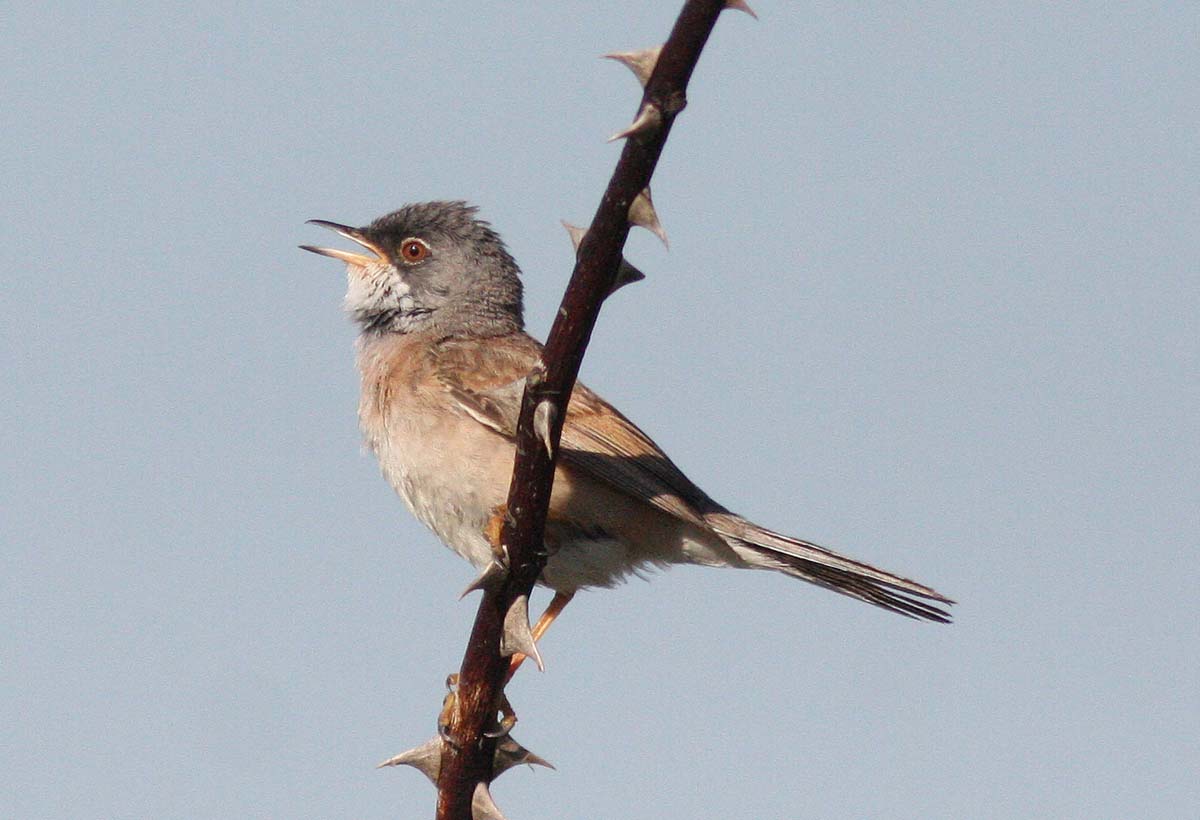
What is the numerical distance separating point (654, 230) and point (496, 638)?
154 cm

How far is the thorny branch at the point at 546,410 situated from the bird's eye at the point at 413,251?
12.8ft

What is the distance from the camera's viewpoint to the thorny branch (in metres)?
3.01

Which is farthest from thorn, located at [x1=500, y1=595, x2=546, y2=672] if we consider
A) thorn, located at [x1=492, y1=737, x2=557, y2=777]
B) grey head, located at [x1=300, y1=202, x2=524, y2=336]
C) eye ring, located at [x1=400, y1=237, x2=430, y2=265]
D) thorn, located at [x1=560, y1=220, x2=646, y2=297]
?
eye ring, located at [x1=400, y1=237, x2=430, y2=265]

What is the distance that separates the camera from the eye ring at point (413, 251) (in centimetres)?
838

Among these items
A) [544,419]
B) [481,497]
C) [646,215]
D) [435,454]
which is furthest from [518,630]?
[435,454]

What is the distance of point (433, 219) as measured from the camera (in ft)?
28.0

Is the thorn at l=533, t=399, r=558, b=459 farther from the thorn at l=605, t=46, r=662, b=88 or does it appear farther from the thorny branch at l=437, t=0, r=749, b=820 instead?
the thorn at l=605, t=46, r=662, b=88

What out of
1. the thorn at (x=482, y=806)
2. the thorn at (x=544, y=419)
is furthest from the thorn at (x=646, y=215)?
the thorn at (x=482, y=806)

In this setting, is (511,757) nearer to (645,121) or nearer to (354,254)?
(645,121)

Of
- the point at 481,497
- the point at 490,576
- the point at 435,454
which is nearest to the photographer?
the point at 490,576

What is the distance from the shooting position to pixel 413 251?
8422 mm

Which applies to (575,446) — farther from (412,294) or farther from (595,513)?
(412,294)

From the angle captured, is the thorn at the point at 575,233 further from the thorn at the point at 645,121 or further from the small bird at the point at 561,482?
the small bird at the point at 561,482

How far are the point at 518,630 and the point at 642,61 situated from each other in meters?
1.80
